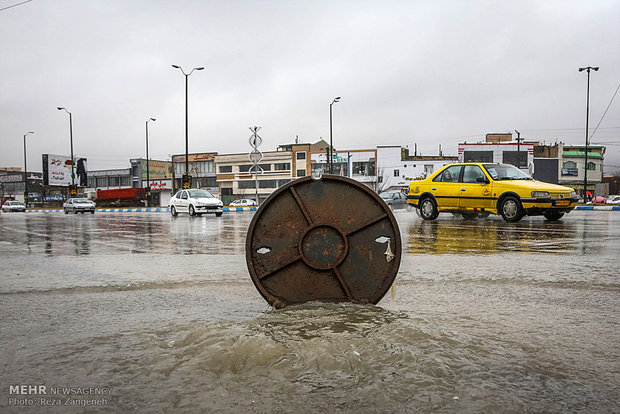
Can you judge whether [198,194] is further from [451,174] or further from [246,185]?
[246,185]

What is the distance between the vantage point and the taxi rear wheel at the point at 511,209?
12828 millimetres

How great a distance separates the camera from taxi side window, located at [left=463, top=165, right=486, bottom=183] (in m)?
13.6

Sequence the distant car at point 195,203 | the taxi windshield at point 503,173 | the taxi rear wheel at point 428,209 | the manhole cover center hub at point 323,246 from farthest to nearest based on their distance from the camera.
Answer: the distant car at point 195,203 → the taxi rear wheel at point 428,209 → the taxi windshield at point 503,173 → the manhole cover center hub at point 323,246

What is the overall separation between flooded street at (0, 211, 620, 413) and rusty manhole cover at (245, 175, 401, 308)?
0.54 feet

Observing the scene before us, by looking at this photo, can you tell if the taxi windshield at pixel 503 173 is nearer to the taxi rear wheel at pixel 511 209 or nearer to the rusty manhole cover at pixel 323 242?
the taxi rear wheel at pixel 511 209

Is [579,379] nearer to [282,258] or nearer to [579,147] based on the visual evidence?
[282,258]

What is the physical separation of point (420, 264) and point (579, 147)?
255ft

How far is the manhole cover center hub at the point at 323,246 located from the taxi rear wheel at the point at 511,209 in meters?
10.7

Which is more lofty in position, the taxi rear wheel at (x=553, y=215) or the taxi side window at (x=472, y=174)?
the taxi side window at (x=472, y=174)

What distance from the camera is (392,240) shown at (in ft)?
11.9

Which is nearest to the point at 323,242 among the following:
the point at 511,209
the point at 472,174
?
the point at 511,209

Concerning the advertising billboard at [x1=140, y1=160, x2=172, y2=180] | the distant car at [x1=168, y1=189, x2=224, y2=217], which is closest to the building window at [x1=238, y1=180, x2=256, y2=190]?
the advertising billboard at [x1=140, y1=160, x2=172, y2=180]

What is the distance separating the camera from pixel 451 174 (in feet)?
46.7

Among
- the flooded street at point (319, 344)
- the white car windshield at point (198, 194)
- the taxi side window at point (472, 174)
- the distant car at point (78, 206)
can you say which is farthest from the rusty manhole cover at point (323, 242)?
the distant car at point (78, 206)
